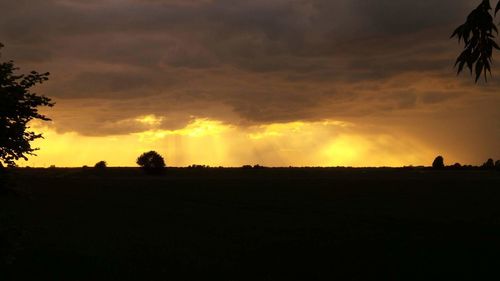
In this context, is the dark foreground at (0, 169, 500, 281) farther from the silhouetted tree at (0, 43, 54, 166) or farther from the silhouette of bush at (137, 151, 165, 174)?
the silhouette of bush at (137, 151, 165, 174)

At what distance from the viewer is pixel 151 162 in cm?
16462

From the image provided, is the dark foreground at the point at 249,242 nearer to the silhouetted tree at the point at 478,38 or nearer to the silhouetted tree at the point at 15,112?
the silhouetted tree at the point at 15,112

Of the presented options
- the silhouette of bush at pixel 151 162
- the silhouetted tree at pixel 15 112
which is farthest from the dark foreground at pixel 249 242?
the silhouette of bush at pixel 151 162

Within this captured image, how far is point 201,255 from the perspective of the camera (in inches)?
1195

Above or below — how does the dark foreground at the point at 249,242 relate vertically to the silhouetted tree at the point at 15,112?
below

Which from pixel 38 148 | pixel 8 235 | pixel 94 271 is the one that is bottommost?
pixel 94 271

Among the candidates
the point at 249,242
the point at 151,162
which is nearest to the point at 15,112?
the point at 249,242

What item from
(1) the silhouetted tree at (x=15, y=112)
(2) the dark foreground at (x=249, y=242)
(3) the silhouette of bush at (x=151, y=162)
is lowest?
(2) the dark foreground at (x=249, y=242)

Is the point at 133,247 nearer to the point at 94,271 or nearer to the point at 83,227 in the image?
the point at 94,271

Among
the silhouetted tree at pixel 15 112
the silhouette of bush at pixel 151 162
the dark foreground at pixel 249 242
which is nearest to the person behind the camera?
the silhouetted tree at pixel 15 112

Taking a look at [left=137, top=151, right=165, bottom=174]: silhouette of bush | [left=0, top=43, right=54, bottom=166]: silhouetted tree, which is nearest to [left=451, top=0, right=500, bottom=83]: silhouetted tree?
[left=0, top=43, right=54, bottom=166]: silhouetted tree

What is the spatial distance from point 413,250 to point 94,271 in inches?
636

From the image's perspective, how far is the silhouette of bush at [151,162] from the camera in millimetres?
164250

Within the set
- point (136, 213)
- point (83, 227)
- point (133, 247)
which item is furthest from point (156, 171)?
point (133, 247)
